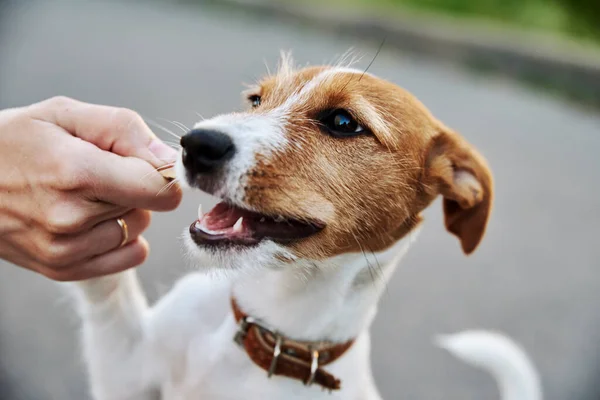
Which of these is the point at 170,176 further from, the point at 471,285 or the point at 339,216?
the point at 471,285

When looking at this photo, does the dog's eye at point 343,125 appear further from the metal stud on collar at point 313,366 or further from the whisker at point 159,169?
the metal stud on collar at point 313,366

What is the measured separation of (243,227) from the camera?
1811 mm

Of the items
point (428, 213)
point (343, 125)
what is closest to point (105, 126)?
point (343, 125)

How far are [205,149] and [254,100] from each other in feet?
2.40

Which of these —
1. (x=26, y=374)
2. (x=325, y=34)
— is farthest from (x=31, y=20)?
(x=26, y=374)

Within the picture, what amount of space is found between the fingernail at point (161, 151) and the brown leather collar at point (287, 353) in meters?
0.62

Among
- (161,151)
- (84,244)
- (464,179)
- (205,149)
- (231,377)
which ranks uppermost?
(464,179)

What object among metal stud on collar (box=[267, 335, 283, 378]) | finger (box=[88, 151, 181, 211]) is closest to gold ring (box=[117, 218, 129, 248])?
finger (box=[88, 151, 181, 211])

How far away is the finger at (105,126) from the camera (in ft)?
5.93

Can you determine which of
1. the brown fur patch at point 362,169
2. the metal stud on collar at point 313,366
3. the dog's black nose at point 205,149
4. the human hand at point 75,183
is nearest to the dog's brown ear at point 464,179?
the brown fur patch at point 362,169

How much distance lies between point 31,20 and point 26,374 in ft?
20.2

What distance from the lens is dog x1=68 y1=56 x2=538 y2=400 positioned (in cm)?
177

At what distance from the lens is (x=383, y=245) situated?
2.11m

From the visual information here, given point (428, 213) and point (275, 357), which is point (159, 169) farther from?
point (428, 213)
